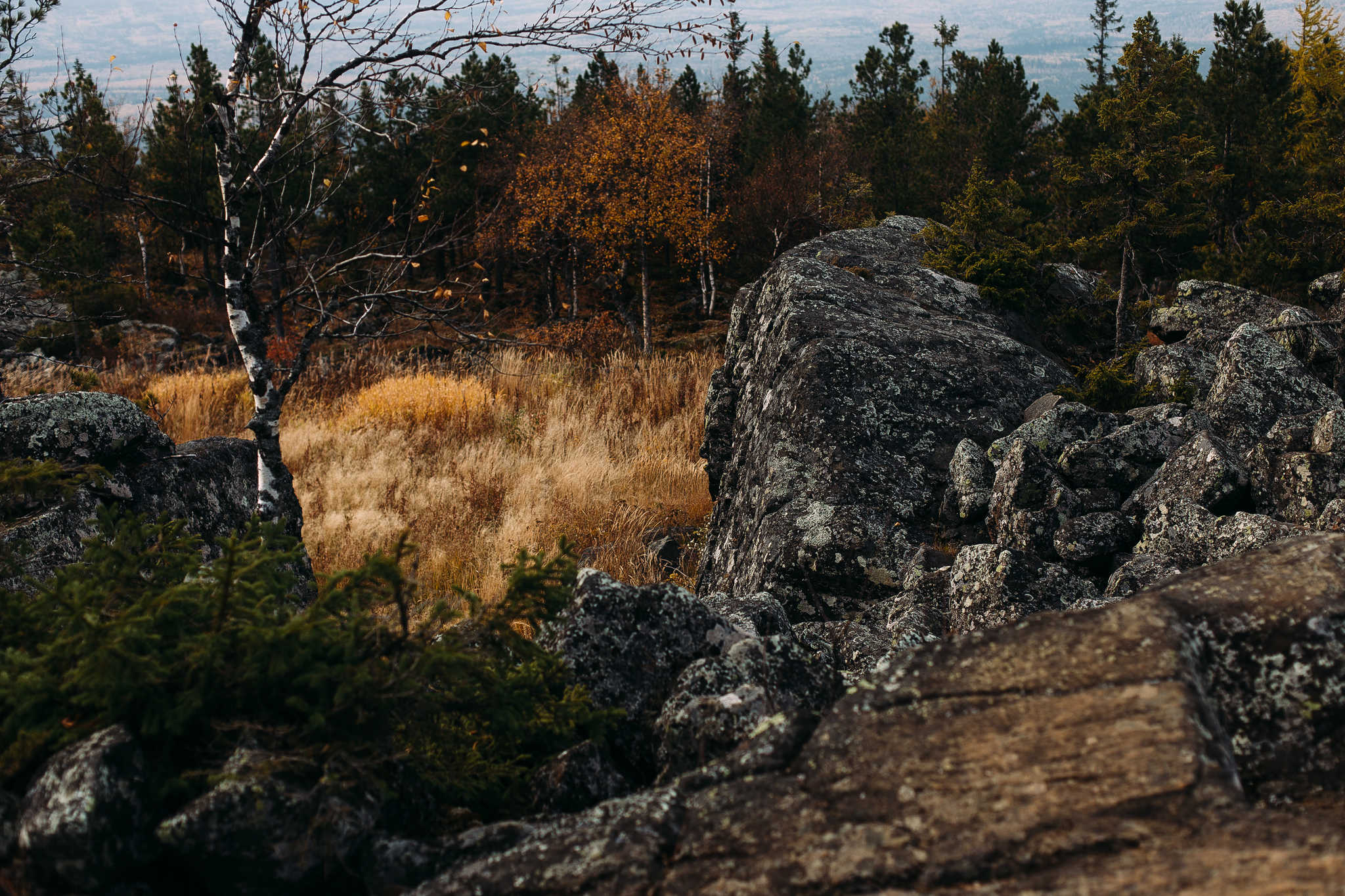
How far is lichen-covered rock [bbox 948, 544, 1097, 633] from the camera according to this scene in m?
3.56

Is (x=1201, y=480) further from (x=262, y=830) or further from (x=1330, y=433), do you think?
(x=262, y=830)

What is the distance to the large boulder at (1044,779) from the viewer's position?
4.98 feet

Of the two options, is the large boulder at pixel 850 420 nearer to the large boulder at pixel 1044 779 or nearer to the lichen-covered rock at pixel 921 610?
the lichen-covered rock at pixel 921 610

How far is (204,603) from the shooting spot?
210 cm

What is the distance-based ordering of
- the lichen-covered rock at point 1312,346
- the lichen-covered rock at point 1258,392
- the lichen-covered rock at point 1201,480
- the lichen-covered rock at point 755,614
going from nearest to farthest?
the lichen-covered rock at point 755,614
the lichen-covered rock at point 1201,480
the lichen-covered rock at point 1258,392
the lichen-covered rock at point 1312,346

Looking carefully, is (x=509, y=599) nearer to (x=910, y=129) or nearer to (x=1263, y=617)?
(x=1263, y=617)

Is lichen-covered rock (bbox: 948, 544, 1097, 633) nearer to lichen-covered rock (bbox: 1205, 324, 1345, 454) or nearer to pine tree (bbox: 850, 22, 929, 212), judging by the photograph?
lichen-covered rock (bbox: 1205, 324, 1345, 454)

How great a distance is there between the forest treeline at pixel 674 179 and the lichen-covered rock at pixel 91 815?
2.90 m

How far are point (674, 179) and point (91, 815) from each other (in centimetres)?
2734

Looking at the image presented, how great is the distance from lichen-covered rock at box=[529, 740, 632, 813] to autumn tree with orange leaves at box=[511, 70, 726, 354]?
2407cm

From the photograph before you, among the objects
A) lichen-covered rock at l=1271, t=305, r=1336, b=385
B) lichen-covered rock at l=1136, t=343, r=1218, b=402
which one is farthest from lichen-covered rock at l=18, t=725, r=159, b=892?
lichen-covered rock at l=1271, t=305, r=1336, b=385

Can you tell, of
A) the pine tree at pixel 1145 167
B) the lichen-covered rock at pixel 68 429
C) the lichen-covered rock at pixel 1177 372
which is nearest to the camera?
the lichen-covered rock at pixel 68 429

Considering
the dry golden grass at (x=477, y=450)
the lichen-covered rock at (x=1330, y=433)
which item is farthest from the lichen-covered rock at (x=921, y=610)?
the dry golden grass at (x=477, y=450)

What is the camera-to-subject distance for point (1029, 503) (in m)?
4.48
